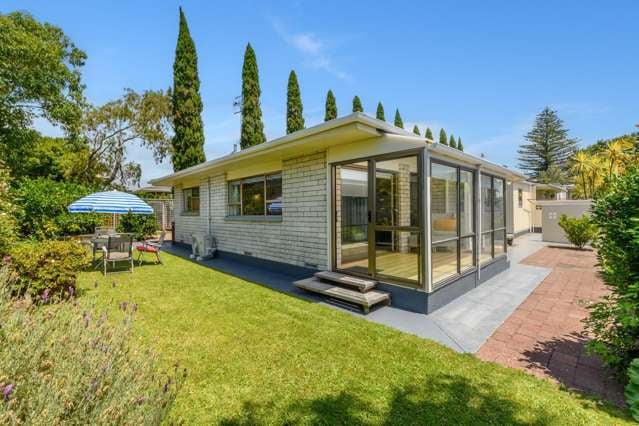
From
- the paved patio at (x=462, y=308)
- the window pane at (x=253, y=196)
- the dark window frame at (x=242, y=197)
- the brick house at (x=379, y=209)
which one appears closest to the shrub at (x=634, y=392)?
the paved patio at (x=462, y=308)

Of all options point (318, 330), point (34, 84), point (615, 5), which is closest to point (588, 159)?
point (615, 5)

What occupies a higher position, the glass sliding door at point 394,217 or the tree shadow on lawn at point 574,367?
the glass sliding door at point 394,217

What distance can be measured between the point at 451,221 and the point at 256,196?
212 inches

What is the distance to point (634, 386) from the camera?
2441mm

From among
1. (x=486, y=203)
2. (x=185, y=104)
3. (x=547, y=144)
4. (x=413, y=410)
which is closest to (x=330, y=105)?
(x=185, y=104)

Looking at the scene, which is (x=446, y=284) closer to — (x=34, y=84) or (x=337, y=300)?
(x=337, y=300)

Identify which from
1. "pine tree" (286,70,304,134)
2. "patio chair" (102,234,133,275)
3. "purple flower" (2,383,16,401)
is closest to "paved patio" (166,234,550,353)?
"patio chair" (102,234,133,275)

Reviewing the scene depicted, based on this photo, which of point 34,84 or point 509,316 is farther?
point 34,84

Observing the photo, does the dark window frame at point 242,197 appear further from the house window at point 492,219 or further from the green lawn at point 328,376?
the house window at point 492,219

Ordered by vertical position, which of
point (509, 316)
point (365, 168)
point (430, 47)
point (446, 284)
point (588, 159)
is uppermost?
point (430, 47)

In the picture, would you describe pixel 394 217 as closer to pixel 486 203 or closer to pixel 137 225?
pixel 486 203

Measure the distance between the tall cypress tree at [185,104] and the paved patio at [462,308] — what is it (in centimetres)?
1169

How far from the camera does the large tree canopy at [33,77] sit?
416 inches

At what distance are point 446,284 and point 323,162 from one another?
11.2 feet
